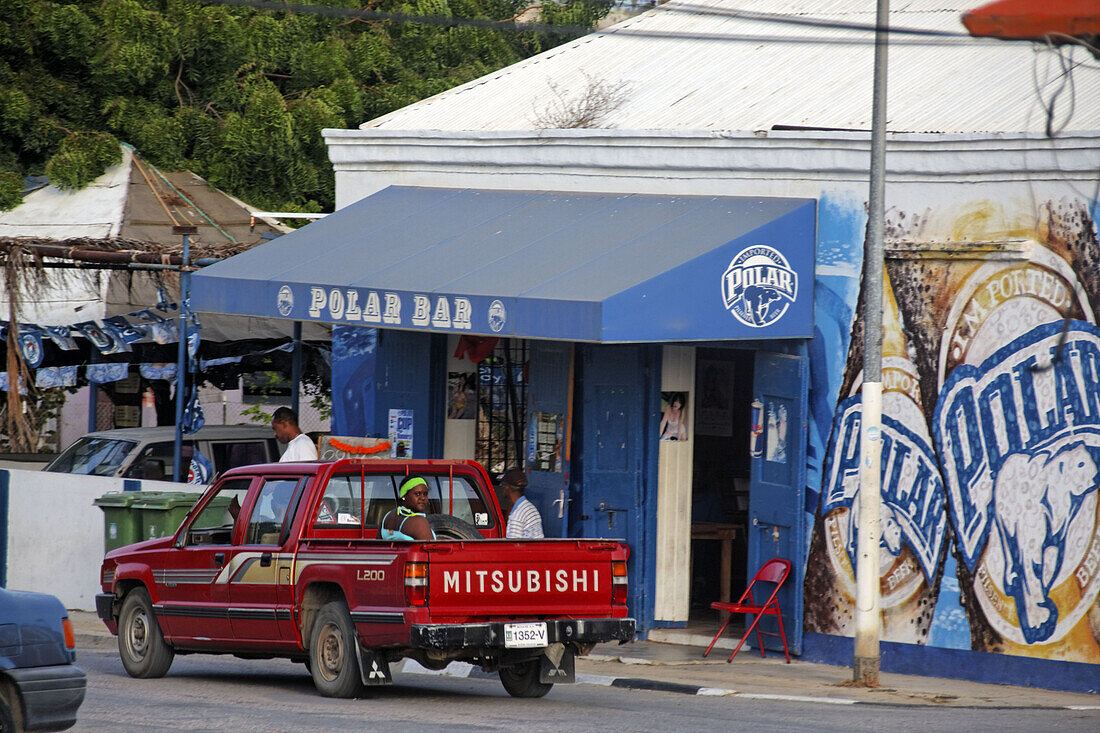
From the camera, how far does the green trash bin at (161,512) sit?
1560cm

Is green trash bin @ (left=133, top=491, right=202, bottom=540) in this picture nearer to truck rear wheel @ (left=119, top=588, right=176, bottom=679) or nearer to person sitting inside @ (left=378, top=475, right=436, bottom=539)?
truck rear wheel @ (left=119, top=588, right=176, bottom=679)

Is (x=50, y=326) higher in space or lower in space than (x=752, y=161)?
lower

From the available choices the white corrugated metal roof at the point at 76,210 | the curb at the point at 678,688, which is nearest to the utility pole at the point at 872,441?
the curb at the point at 678,688

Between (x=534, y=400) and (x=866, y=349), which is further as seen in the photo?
(x=534, y=400)

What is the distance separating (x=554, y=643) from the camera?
34.7 feet

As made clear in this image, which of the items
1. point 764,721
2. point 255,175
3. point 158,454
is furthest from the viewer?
point 255,175

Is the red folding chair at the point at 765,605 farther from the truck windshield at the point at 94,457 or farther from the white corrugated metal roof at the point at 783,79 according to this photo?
the truck windshield at the point at 94,457

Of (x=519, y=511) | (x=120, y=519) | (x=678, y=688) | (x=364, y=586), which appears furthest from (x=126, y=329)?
(x=678, y=688)

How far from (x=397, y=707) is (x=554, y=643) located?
3.91 feet

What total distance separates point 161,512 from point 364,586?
19.4ft

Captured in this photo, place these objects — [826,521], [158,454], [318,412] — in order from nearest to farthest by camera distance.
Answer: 1. [826,521]
2. [158,454]
3. [318,412]

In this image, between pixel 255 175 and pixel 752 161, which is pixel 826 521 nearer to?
pixel 752 161

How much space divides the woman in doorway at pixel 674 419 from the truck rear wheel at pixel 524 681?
388 centimetres

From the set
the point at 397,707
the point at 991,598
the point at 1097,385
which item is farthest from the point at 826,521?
the point at 397,707
